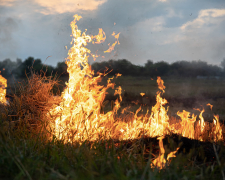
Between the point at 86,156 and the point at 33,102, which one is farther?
the point at 33,102

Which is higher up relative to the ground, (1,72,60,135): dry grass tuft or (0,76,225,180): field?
(1,72,60,135): dry grass tuft

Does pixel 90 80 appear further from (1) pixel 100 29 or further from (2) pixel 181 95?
(2) pixel 181 95

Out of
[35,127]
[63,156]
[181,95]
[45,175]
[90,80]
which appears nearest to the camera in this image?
[45,175]

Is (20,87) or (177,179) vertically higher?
(20,87)

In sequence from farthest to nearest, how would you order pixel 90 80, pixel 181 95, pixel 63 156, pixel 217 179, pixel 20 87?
pixel 181 95 → pixel 90 80 → pixel 20 87 → pixel 63 156 → pixel 217 179

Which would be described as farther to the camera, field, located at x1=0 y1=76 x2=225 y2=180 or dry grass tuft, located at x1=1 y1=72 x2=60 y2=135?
dry grass tuft, located at x1=1 y1=72 x2=60 y2=135

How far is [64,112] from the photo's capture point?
5.04 metres

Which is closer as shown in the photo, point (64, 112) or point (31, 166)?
point (31, 166)

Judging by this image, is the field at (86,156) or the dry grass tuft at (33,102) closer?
the field at (86,156)

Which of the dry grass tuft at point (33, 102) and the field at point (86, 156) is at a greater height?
the dry grass tuft at point (33, 102)

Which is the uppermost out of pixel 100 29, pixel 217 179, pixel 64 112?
pixel 100 29

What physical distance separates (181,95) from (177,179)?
55.6 ft

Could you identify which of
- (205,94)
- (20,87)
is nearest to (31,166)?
(20,87)

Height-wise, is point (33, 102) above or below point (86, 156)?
above
